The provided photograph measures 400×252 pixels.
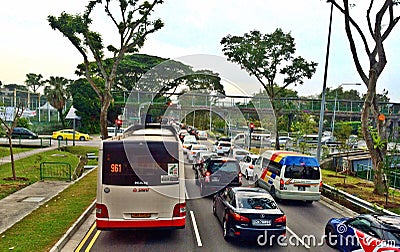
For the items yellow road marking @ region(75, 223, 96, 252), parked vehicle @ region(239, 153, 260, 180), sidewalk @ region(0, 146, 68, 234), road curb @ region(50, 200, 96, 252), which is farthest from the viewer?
parked vehicle @ region(239, 153, 260, 180)

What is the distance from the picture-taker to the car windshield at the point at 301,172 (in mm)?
14273

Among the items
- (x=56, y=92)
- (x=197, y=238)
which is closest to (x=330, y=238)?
(x=197, y=238)

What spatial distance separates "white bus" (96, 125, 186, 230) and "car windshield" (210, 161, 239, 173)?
5.72 meters

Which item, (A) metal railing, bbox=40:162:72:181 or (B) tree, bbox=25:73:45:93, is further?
(B) tree, bbox=25:73:45:93

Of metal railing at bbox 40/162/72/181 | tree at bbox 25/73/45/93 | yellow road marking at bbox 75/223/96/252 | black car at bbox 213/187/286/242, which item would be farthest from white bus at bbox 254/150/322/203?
tree at bbox 25/73/45/93

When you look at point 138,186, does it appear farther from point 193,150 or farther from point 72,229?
point 193,150

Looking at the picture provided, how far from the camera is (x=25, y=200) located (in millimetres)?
13852

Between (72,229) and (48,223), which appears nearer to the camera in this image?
(72,229)

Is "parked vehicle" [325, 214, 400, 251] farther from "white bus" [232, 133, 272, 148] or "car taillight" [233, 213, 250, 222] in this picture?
"white bus" [232, 133, 272, 148]

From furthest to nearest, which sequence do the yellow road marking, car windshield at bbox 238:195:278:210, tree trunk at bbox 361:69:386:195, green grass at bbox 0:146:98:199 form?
tree trunk at bbox 361:69:386:195 → green grass at bbox 0:146:98:199 → car windshield at bbox 238:195:278:210 → the yellow road marking

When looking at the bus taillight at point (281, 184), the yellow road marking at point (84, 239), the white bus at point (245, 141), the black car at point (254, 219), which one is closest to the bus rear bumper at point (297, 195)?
the bus taillight at point (281, 184)

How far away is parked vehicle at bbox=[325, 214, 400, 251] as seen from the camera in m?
7.61

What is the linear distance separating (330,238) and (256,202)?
2.23 m

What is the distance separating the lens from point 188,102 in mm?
33625
